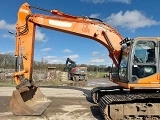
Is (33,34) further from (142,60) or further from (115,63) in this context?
(142,60)

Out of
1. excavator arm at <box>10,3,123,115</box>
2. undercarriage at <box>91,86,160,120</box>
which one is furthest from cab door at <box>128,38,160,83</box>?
excavator arm at <box>10,3,123,115</box>

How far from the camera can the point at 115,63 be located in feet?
35.3

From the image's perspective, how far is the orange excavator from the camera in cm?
823

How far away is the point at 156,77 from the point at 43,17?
4975mm

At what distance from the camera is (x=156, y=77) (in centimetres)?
859

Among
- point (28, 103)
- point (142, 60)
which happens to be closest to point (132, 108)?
point (142, 60)

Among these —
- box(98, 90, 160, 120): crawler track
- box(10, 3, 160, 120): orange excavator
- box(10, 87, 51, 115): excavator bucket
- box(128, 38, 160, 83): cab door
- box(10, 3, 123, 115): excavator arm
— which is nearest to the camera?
box(98, 90, 160, 120): crawler track

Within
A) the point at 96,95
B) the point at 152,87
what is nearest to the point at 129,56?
the point at 152,87

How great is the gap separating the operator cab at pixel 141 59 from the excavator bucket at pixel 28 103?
312cm

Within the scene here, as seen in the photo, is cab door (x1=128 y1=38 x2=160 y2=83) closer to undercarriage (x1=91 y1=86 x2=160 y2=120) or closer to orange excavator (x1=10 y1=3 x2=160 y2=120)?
orange excavator (x1=10 y1=3 x2=160 y2=120)

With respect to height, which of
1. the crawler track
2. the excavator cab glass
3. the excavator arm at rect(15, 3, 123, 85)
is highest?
the excavator arm at rect(15, 3, 123, 85)

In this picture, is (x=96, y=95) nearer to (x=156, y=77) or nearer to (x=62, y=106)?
(x=62, y=106)

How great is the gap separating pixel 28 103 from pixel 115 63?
11.4 ft

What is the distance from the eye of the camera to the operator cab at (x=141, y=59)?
869cm
